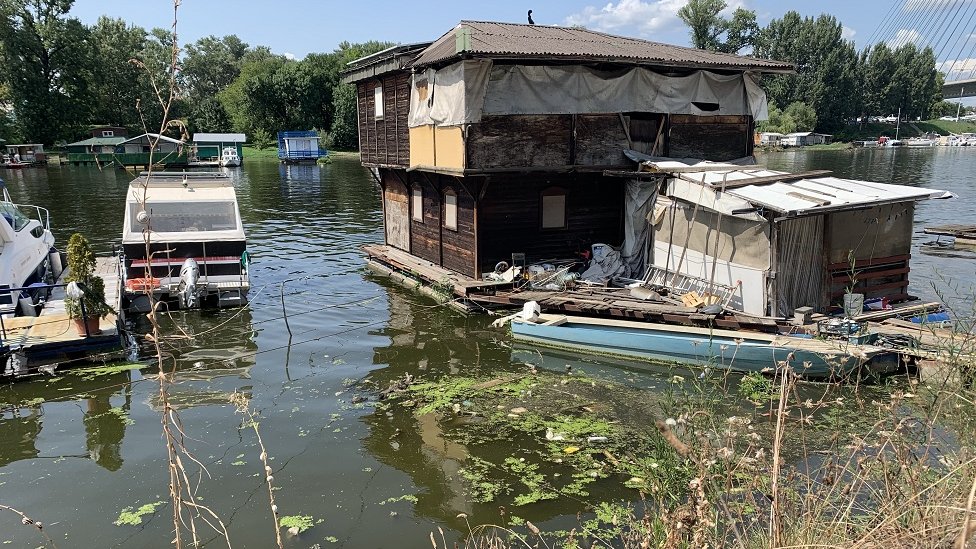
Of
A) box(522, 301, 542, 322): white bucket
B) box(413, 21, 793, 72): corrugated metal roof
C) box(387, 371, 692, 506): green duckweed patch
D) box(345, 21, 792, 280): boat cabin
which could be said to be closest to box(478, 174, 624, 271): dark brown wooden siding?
box(345, 21, 792, 280): boat cabin

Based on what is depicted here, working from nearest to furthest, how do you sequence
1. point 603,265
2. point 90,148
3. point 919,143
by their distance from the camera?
point 603,265, point 90,148, point 919,143

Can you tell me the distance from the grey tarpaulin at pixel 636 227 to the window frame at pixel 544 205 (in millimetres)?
1851

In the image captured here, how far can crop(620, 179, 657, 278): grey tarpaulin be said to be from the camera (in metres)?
18.6

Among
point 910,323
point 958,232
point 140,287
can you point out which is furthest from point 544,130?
point 958,232

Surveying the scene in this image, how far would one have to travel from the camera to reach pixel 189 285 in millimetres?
18062

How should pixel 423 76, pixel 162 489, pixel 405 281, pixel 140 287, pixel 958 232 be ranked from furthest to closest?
pixel 958 232, pixel 405 281, pixel 423 76, pixel 140 287, pixel 162 489

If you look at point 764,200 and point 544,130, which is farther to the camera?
point 544,130

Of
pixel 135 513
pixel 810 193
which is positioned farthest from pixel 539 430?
pixel 810 193

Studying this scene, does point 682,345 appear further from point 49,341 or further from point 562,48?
point 49,341

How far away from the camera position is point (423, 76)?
19.1 metres

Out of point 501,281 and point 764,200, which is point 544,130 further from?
point 764,200

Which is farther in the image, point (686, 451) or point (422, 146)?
point (422, 146)

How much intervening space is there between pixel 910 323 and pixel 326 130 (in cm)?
9484

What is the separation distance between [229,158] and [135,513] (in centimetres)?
7285
